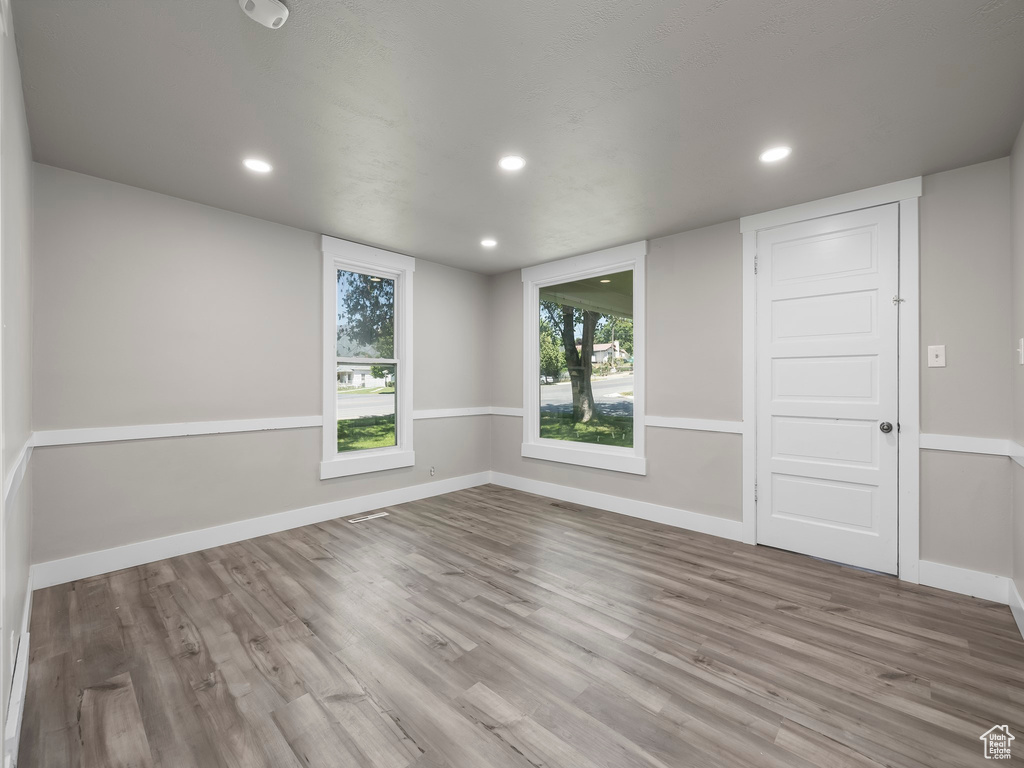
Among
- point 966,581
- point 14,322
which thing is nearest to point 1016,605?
point 966,581

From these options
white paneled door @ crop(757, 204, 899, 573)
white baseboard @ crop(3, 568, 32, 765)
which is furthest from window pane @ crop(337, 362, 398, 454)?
white paneled door @ crop(757, 204, 899, 573)

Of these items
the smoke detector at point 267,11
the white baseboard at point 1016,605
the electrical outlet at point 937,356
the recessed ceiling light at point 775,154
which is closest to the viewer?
the smoke detector at point 267,11

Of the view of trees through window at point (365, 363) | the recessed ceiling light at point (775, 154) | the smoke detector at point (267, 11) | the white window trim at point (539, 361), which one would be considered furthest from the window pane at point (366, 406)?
the recessed ceiling light at point (775, 154)

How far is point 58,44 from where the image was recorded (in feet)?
5.97

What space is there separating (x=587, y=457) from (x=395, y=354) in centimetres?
229

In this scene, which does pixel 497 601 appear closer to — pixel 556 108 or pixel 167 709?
pixel 167 709

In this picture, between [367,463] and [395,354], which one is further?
[395,354]

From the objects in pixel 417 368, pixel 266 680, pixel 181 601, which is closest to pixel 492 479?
pixel 417 368

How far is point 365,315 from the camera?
465 centimetres

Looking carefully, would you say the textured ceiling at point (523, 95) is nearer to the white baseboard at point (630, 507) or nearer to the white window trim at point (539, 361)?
the white window trim at point (539, 361)

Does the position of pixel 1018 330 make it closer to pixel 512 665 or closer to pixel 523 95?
pixel 523 95

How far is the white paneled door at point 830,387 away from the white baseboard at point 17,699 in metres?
4.12

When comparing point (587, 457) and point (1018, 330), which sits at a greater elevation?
point (1018, 330)

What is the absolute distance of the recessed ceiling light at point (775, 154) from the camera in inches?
102
